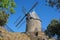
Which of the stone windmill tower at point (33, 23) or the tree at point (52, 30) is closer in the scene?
the tree at point (52, 30)

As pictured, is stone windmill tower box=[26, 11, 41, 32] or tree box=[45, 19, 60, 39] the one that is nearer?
tree box=[45, 19, 60, 39]

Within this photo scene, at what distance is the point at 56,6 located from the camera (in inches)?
1048

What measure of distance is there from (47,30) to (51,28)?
1009mm

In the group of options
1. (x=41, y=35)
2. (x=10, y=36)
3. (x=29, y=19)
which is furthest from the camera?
(x=29, y=19)

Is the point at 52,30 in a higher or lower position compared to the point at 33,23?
lower

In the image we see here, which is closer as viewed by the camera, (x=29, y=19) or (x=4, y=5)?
(x=4, y=5)

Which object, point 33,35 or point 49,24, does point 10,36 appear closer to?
point 33,35

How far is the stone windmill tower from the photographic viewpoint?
128 ft

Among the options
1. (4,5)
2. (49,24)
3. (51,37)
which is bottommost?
(51,37)

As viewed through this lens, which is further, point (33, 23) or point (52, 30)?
point (33, 23)

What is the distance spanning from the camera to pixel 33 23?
3997 cm

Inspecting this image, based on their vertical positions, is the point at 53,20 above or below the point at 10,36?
above

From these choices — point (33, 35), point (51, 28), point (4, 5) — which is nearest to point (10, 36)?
point (33, 35)

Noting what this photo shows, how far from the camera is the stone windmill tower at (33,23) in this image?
38969 millimetres
